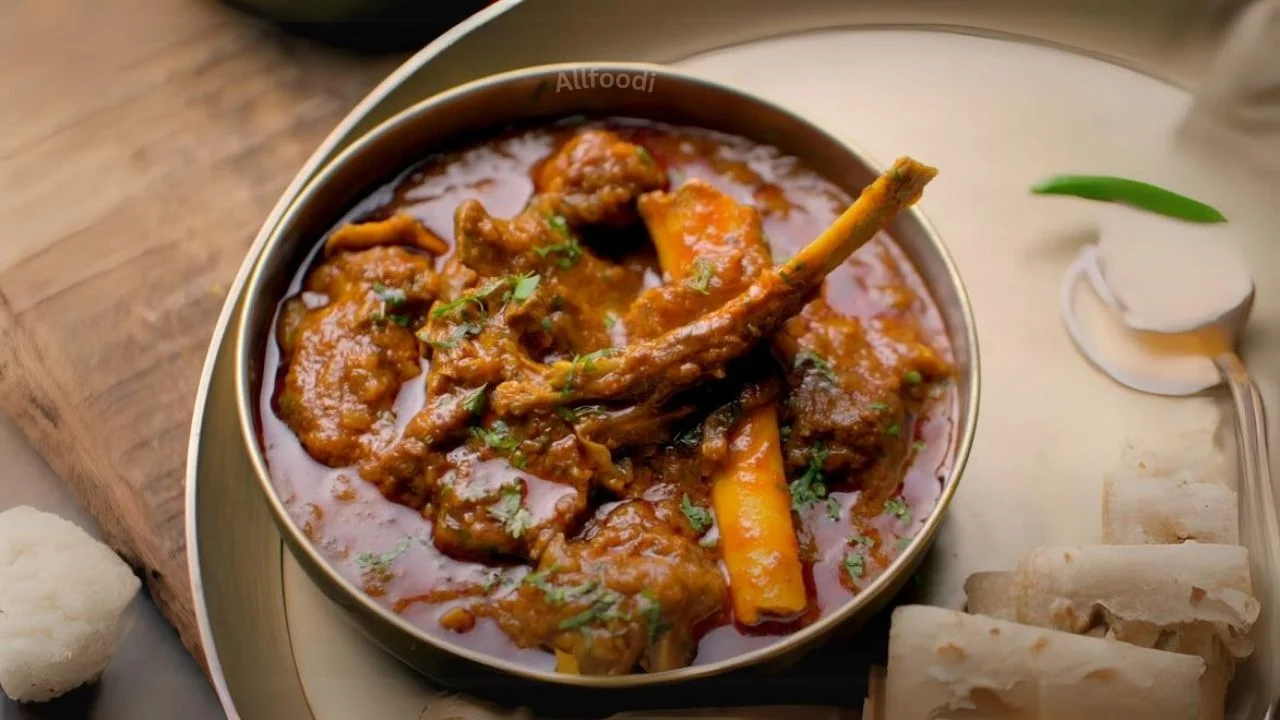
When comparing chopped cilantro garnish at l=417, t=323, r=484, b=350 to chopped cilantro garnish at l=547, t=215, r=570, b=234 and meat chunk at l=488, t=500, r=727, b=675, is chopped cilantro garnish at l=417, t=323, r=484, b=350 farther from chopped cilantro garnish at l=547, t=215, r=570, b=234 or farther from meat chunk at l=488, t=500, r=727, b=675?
meat chunk at l=488, t=500, r=727, b=675

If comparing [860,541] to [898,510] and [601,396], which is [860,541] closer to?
[898,510]

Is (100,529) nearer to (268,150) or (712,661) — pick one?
(268,150)

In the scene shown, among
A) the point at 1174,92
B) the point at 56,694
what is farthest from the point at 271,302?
the point at 1174,92

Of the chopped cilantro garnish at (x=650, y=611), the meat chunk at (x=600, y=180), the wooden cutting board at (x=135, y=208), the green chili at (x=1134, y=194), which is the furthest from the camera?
the green chili at (x=1134, y=194)

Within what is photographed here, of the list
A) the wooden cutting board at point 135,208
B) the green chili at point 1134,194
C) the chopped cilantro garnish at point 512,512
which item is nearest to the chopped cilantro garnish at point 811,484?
the chopped cilantro garnish at point 512,512

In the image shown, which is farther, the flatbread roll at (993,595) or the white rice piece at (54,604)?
the white rice piece at (54,604)

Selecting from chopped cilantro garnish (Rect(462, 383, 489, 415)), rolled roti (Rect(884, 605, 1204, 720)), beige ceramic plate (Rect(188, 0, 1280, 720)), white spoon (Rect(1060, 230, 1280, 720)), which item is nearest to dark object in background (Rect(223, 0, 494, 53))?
beige ceramic plate (Rect(188, 0, 1280, 720))

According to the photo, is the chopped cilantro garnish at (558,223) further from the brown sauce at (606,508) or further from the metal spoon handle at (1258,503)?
the metal spoon handle at (1258,503)

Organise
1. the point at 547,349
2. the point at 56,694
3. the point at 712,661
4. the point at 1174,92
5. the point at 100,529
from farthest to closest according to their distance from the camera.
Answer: the point at 1174,92, the point at 100,529, the point at 56,694, the point at 547,349, the point at 712,661
